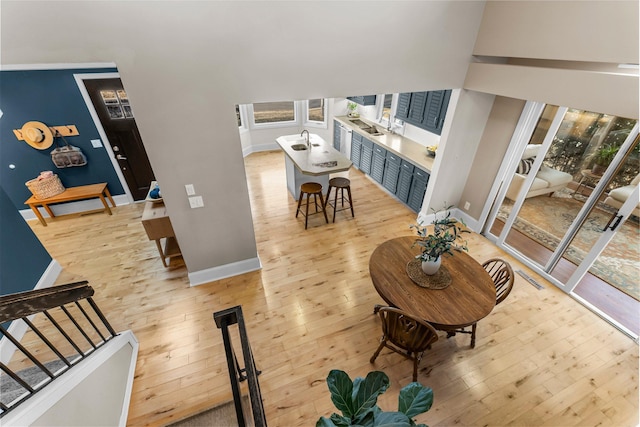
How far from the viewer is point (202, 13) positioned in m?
2.03

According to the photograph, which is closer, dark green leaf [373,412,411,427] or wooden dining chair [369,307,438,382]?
dark green leaf [373,412,411,427]

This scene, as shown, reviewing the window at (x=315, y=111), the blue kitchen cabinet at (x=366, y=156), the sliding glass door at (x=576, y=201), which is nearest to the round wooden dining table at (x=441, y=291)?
the sliding glass door at (x=576, y=201)

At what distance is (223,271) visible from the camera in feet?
11.2

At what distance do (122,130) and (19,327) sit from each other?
320 cm

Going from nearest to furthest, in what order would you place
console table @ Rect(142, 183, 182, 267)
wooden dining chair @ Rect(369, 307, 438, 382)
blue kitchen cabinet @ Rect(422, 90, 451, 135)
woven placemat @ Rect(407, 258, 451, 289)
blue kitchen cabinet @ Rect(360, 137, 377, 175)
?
wooden dining chair @ Rect(369, 307, 438, 382) < woven placemat @ Rect(407, 258, 451, 289) < console table @ Rect(142, 183, 182, 267) < blue kitchen cabinet @ Rect(422, 90, 451, 135) < blue kitchen cabinet @ Rect(360, 137, 377, 175)

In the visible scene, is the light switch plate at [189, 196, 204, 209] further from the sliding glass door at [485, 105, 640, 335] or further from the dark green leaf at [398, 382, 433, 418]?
the sliding glass door at [485, 105, 640, 335]

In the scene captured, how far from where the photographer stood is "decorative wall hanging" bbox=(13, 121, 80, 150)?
4.09m

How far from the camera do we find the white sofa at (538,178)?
3.30 metres

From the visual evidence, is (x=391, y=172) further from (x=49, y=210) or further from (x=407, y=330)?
(x=49, y=210)

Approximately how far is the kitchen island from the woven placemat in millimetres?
1920

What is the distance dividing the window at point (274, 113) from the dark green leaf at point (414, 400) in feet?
23.2

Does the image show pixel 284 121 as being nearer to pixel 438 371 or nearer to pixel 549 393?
pixel 438 371

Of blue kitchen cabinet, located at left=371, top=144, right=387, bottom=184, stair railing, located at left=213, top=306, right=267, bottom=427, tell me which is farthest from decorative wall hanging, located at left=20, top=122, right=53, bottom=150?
blue kitchen cabinet, located at left=371, top=144, right=387, bottom=184

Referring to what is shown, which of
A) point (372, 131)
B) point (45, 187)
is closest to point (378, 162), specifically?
point (372, 131)
